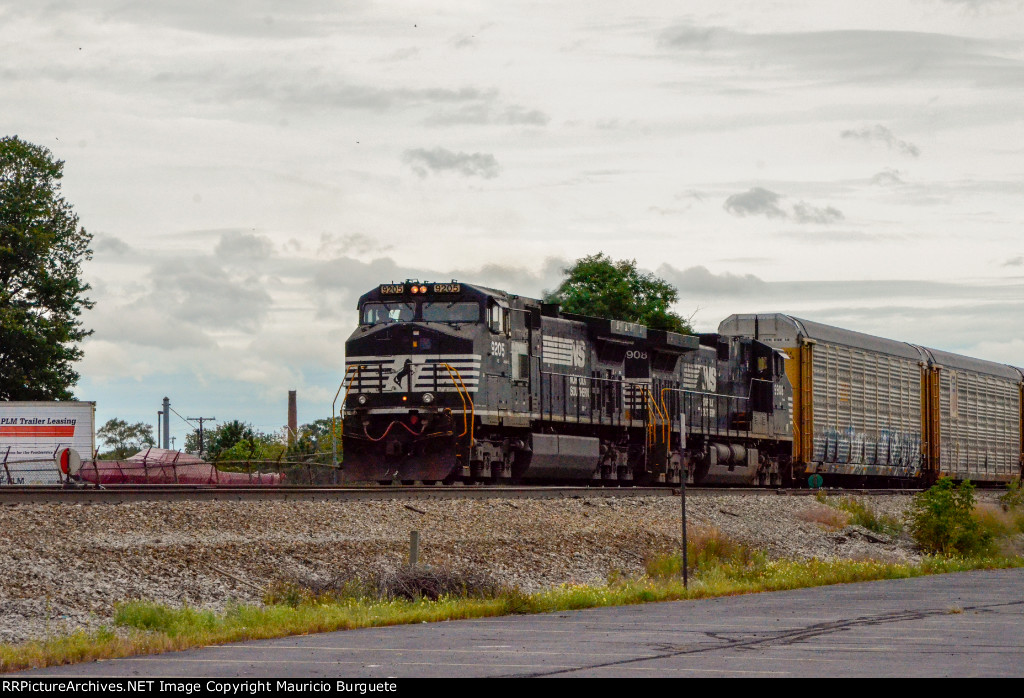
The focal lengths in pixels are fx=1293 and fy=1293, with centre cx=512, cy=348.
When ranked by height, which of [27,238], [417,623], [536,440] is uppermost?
[27,238]

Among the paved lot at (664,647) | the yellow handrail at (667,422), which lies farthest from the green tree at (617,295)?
the paved lot at (664,647)

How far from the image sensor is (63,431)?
36344mm

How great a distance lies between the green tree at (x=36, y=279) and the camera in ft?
148

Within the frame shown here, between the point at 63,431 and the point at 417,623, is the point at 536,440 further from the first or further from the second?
the point at 63,431

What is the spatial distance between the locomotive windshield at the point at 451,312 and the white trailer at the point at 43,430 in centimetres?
1535

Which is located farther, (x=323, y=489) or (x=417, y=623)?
(x=323, y=489)

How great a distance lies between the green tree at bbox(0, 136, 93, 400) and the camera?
148ft

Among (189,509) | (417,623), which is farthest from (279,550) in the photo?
(417,623)

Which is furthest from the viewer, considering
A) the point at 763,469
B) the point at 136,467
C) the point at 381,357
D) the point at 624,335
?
the point at 763,469

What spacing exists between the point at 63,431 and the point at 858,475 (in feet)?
75.1

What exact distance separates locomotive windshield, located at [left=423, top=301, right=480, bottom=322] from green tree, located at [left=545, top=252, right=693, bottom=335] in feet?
123

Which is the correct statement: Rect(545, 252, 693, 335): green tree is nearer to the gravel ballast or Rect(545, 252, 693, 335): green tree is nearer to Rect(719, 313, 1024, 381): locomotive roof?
Rect(719, 313, 1024, 381): locomotive roof

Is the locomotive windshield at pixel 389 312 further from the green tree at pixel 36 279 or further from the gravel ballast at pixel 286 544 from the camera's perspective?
the green tree at pixel 36 279

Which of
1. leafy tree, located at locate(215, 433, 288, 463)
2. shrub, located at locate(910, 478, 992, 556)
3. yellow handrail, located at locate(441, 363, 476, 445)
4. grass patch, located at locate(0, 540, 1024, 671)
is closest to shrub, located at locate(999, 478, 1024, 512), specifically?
shrub, located at locate(910, 478, 992, 556)
